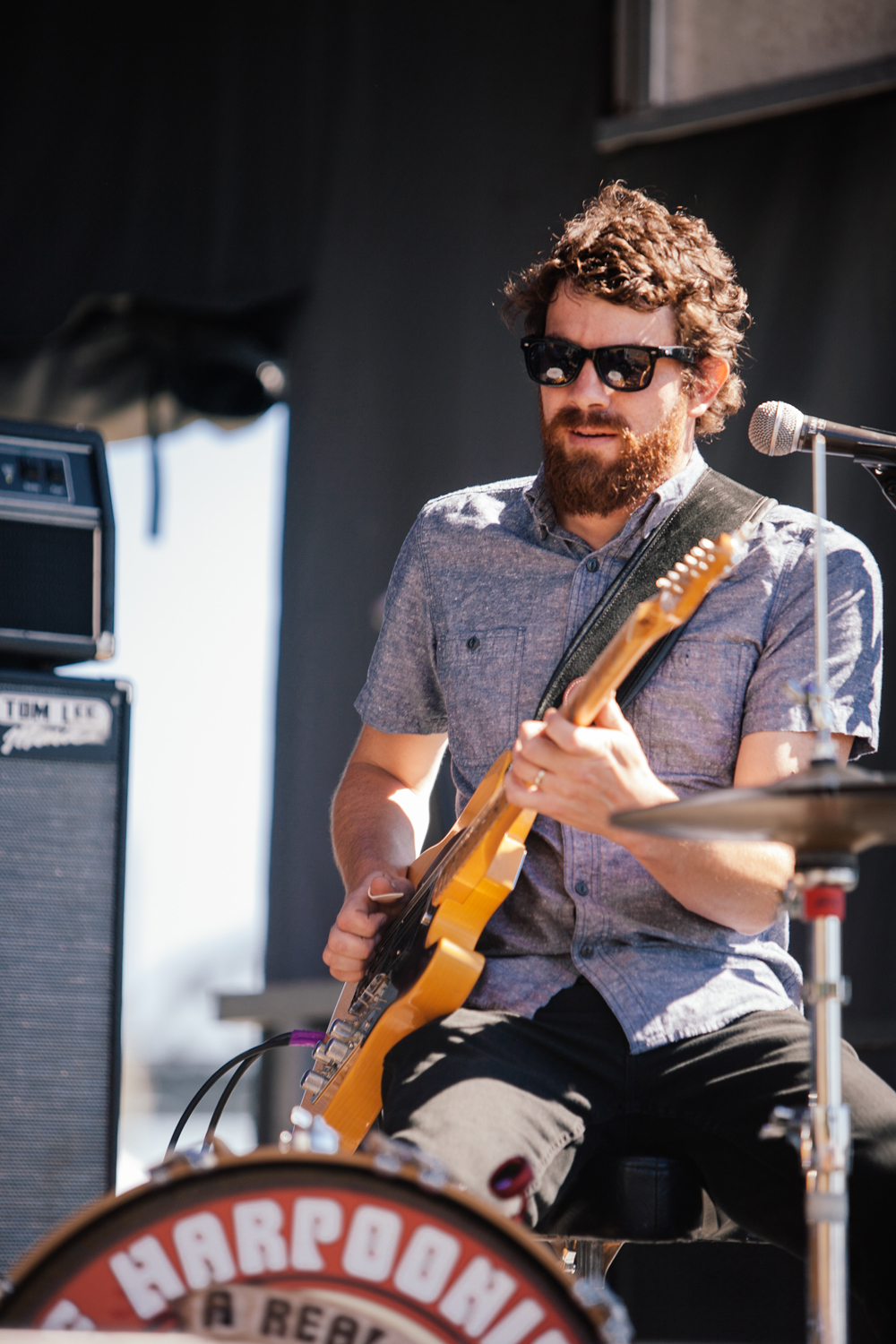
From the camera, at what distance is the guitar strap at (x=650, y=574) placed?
66.9 inches

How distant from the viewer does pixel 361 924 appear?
1691 mm

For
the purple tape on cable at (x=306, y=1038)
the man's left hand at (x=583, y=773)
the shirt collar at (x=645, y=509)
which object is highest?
the shirt collar at (x=645, y=509)

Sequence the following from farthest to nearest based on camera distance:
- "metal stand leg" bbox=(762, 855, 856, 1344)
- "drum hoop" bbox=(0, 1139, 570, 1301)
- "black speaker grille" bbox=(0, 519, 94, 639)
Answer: "black speaker grille" bbox=(0, 519, 94, 639), "metal stand leg" bbox=(762, 855, 856, 1344), "drum hoop" bbox=(0, 1139, 570, 1301)

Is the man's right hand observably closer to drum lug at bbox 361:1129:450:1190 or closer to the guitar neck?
the guitar neck

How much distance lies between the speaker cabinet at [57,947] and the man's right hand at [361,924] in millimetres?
401

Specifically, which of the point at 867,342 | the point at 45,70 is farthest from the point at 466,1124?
the point at 45,70

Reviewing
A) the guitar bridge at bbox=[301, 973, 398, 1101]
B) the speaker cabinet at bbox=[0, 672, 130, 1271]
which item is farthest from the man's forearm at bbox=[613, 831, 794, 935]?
the speaker cabinet at bbox=[0, 672, 130, 1271]

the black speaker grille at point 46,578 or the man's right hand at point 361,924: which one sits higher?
the black speaker grille at point 46,578

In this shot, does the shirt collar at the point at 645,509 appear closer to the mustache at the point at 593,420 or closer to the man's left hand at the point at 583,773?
the mustache at the point at 593,420

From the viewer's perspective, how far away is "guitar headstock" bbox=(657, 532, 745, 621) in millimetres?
1345

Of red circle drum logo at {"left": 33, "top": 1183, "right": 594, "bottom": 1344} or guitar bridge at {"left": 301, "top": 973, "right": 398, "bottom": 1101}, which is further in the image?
guitar bridge at {"left": 301, "top": 973, "right": 398, "bottom": 1101}

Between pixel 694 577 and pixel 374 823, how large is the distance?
2.36 ft

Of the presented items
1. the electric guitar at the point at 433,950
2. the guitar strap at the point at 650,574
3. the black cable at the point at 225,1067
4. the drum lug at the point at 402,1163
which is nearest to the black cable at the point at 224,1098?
the black cable at the point at 225,1067

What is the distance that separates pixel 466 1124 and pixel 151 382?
2.62 meters
